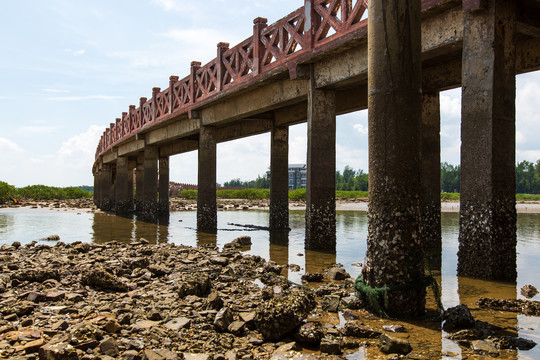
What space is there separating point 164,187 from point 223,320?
21264 millimetres

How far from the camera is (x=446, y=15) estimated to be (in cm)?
738

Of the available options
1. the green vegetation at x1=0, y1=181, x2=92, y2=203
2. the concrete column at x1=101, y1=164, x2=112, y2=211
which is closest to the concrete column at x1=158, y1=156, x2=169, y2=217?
the concrete column at x1=101, y1=164, x2=112, y2=211

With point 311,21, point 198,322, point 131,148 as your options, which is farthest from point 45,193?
point 198,322

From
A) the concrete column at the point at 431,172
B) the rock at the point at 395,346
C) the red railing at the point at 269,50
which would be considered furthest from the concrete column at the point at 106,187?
the rock at the point at 395,346

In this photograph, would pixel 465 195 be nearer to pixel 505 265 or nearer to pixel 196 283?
pixel 505 265

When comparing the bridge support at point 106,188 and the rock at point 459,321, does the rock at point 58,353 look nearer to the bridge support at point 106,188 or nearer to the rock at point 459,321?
the rock at point 459,321

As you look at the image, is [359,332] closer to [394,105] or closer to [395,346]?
[395,346]

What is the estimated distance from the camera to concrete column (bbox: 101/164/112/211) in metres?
33.1

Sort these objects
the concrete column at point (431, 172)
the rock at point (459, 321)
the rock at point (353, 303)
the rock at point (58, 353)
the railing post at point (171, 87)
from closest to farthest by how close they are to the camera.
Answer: the rock at point (58, 353) → the rock at point (459, 321) → the rock at point (353, 303) → the concrete column at point (431, 172) → the railing post at point (171, 87)

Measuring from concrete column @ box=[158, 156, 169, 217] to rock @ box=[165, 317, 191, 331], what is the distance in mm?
19254

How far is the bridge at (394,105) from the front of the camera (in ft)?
16.0

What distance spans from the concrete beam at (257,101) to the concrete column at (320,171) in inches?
33.2

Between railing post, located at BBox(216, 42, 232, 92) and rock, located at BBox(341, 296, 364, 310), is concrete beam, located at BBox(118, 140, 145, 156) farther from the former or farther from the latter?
rock, located at BBox(341, 296, 364, 310)

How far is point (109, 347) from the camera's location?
12.4 feet
